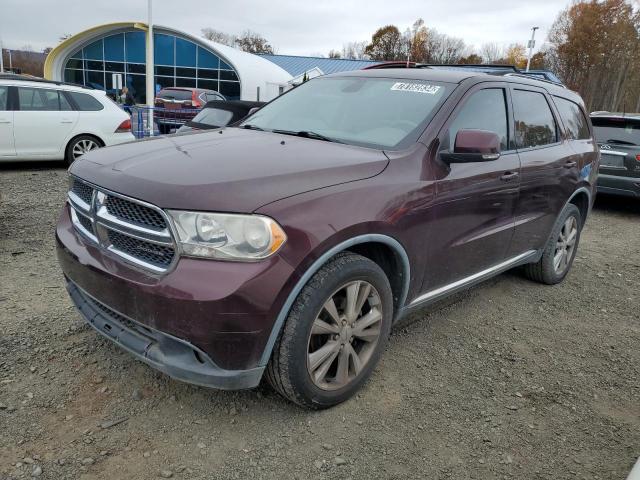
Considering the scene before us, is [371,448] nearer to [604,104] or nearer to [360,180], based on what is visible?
[360,180]

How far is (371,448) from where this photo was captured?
246cm

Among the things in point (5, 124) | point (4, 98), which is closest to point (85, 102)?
point (4, 98)

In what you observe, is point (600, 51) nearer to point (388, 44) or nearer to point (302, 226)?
point (388, 44)

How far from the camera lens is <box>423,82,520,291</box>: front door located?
3.04 metres

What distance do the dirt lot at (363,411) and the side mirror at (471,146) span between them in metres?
1.29

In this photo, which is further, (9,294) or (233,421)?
(9,294)

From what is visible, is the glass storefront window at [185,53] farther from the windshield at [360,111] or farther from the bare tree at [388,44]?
the bare tree at [388,44]

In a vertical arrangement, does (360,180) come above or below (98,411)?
above

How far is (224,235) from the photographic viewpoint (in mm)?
2158

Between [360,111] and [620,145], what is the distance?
677 centimetres

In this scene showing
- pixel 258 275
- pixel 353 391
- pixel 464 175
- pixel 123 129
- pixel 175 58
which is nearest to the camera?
pixel 258 275

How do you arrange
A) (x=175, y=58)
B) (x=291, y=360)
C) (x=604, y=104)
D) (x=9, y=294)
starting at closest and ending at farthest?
(x=291, y=360), (x=9, y=294), (x=175, y=58), (x=604, y=104)

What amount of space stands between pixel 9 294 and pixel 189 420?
2132 millimetres

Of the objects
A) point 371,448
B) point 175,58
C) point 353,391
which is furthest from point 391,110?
point 175,58
